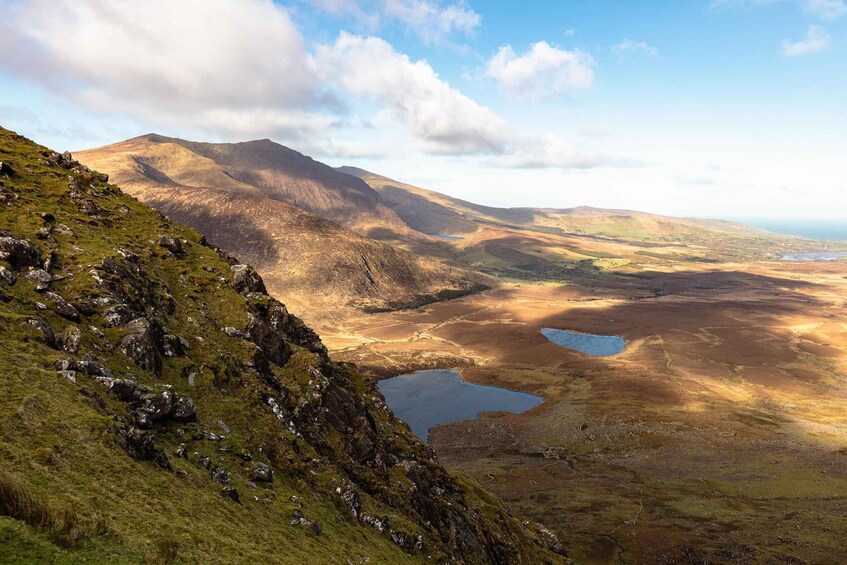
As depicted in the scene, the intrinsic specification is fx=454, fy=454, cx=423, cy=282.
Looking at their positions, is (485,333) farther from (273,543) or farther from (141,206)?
(273,543)

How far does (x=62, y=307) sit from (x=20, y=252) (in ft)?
16.6

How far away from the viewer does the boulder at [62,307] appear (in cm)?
2600

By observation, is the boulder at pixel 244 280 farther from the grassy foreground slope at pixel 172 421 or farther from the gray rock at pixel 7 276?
the gray rock at pixel 7 276

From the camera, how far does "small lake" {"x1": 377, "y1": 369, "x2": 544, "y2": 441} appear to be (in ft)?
352

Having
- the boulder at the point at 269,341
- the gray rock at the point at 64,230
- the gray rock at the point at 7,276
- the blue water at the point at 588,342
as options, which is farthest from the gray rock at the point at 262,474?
the blue water at the point at 588,342

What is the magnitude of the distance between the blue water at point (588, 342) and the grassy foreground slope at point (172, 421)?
378 ft

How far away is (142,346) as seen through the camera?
1077 inches

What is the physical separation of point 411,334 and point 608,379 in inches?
2914

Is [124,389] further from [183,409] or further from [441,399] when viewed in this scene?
[441,399]

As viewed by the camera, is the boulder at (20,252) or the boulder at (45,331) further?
the boulder at (20,252)

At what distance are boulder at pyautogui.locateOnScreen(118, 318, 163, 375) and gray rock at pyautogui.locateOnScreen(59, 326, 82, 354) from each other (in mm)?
2534

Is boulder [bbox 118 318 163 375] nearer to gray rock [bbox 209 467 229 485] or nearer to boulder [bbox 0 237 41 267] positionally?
boulder [bbox 0 237 41 267]

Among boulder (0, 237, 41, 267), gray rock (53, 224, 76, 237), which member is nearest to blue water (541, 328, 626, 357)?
gray rock (53, 224, 76, 237)

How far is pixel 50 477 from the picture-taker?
50.1 ft
